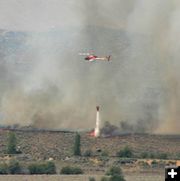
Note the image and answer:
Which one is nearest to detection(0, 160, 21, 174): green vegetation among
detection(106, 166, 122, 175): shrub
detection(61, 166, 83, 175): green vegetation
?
detection(61, 166, 83, 175): green vegetation

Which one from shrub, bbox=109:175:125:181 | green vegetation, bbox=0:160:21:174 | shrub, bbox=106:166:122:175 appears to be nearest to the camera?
shrub, bbox=109:175:125:181

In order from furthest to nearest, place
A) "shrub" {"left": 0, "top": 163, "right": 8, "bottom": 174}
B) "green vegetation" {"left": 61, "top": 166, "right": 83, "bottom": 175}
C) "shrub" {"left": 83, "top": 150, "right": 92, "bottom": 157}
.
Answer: "shrub" {"left": 83, "top": 150, "right": 92, "bottom": 157} < "shrub" {"left": 0, "top": 163, "right": 8, "bottom": 174} < "green vegetation" {"left": 61, "top": 166, "right": 83, "bottom": 175}

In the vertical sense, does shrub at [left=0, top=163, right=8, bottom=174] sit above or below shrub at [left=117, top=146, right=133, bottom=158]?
below

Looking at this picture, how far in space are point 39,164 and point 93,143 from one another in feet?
129

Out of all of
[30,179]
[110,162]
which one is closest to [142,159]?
[110,162]

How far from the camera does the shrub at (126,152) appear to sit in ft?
606

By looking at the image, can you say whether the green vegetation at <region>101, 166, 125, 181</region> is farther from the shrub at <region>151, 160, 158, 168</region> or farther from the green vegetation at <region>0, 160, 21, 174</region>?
the green vegetation at <region>0, 160, 21, 174</region>

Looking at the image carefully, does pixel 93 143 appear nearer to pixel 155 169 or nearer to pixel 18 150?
pixel 18 150

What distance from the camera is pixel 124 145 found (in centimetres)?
19650

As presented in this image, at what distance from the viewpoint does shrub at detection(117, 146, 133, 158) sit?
7267 inches

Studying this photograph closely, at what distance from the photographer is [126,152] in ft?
613

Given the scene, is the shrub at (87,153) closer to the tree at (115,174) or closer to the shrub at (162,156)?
the shrub at (162,156)

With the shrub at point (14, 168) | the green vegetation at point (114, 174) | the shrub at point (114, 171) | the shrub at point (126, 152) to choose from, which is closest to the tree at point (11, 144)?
the shrub at point (126, 152)

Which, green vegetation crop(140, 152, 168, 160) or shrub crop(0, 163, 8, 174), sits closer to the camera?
shrub crop(0, 163, 8, 174)
